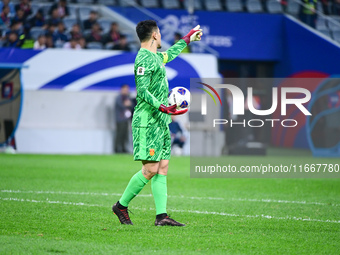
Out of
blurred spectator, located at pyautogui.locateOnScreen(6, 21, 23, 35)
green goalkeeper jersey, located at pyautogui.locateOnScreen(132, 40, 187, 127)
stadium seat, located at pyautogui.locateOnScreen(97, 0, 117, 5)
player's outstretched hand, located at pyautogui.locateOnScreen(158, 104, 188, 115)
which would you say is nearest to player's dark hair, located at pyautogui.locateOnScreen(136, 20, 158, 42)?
green goalkeeper jersey, located at pyautogui.locateOnScreen(132, 40, 187, 127)

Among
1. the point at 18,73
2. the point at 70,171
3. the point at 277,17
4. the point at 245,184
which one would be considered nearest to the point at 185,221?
the point at 245,184

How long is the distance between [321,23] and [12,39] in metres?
10.9

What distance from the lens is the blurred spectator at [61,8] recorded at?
20578 mm

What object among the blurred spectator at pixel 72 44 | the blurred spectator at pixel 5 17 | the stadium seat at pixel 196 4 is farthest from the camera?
the stadium seat at pixel 196 4

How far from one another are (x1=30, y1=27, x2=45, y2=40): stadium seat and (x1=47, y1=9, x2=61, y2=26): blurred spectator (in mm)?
389

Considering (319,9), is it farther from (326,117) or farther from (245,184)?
(245,184)

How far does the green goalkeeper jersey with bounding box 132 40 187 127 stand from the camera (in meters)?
6.22

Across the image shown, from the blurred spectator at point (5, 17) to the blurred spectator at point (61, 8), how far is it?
1.59 meters

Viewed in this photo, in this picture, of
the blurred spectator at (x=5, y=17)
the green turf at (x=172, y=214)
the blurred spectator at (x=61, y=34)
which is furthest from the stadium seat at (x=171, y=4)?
the green turf at (x=172, y=214)

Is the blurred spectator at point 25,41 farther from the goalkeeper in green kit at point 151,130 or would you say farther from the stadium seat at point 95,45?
the goalkeeper in green kit at point 151,130

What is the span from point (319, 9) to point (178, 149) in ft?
29.5

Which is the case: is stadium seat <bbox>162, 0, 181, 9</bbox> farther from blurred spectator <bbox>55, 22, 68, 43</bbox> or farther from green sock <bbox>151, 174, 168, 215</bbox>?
green sock <bbox>151, 174, 168, 215</bbox>

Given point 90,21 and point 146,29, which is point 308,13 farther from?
point 146,29

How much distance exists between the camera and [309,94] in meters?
18.8
